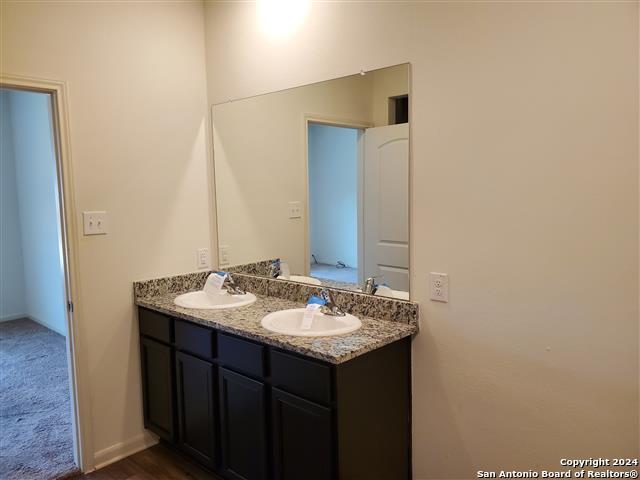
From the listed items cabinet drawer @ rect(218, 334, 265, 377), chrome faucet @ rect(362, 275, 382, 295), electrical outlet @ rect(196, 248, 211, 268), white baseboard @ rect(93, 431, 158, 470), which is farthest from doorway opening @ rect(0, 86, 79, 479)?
chrome faucet @ rect(362, 275, 382, 295)

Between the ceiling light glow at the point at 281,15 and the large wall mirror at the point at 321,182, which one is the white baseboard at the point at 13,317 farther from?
the ceiling light glow at the point at 281,15

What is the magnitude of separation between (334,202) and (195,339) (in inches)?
38.1

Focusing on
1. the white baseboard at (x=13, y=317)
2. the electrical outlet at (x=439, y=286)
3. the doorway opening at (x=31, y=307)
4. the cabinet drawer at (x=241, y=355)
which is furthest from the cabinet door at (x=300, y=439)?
the white baseboard at (x=13, y=317)

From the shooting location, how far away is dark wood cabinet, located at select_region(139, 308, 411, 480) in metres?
1.74

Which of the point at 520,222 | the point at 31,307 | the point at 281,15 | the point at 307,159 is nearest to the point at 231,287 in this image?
the point at 307,159

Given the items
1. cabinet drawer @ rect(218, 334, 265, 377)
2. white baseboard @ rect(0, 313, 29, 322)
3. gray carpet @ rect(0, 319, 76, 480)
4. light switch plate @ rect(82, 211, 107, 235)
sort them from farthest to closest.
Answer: white baseboard @ rect(0, 313, 29, 322)
gray carpet @ rect(0, 319, 76, 480)
light switch plate @ rect(82, 211, 107, 235)
cabinet drawer @ rect(218, 334, 265, 377)

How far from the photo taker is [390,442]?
6.45 feet

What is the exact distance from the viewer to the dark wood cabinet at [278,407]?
174 cm

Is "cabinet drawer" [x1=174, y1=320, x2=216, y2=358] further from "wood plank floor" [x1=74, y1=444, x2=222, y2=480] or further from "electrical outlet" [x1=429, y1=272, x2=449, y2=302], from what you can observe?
"electrical outlet" [x1=429, y1=272, x2=449, y2=302]

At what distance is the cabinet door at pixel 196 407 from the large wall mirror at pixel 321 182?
2.22ft

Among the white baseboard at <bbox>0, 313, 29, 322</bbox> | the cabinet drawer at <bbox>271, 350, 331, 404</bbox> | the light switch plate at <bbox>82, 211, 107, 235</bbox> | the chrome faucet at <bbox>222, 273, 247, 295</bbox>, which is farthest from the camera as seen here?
the white baseboard at <bbox>0, 313, 29, 322</bbox>

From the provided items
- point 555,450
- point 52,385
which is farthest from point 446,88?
point 52,385

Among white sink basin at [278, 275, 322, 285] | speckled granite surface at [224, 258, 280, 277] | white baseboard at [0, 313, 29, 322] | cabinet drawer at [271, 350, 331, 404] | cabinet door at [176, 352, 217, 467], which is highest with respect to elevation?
speckled granite surface at [224, 258, 280, 277]

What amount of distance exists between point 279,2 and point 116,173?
4.06 ft
